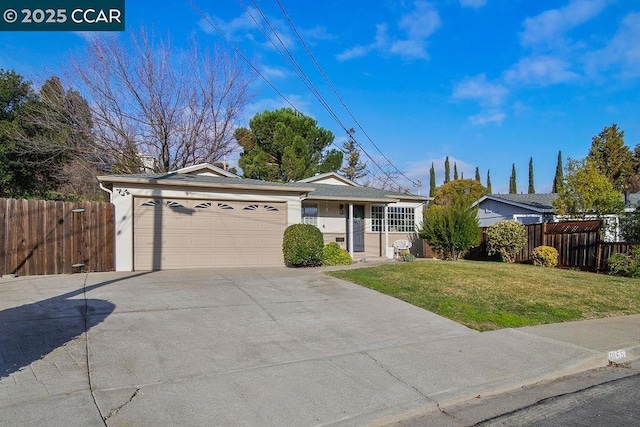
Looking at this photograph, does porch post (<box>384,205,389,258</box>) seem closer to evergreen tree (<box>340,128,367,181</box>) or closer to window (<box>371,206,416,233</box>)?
window (<box>371,206,416,233</box>)

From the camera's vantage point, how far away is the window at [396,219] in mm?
18819

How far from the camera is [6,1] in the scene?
9.25 metres

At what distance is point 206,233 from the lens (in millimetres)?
13109

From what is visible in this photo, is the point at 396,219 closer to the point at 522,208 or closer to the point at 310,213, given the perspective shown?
the point at 310,213

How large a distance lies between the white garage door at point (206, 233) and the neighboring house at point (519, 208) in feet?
41.0

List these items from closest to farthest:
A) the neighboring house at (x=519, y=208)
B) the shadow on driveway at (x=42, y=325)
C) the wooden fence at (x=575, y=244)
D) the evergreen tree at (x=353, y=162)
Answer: the shadow on driveway at (x=42, y=325)
the wooden fence at (x=575, y=244)
the neighboring house at (x=519, y=208)
the evergreen tree at (x=353, y=162)

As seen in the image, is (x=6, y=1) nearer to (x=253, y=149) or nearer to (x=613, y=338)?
(x=613, y=338)

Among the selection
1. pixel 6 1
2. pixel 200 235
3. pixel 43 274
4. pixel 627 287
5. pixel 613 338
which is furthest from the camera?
pixel 200 235

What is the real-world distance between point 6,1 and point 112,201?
16.3 ft

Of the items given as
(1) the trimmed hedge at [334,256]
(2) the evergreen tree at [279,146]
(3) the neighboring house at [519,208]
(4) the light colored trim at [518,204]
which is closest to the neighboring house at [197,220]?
(1) the trimmed hedge at [334,256]

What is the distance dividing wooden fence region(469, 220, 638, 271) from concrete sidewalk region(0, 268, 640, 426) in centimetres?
739

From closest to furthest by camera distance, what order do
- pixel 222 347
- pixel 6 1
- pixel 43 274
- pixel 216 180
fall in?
pixel 222 347
pixel 6 1
pixel 43 274
pixel 216 180

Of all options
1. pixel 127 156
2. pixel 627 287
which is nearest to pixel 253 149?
pixel 127 156

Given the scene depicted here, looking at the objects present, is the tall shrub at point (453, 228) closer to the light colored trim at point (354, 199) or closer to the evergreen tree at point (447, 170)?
the light colored trim at point (354, 199)
